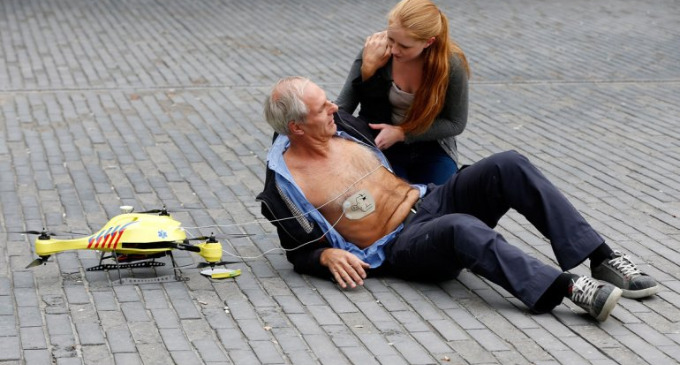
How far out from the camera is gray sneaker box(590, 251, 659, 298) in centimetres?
560

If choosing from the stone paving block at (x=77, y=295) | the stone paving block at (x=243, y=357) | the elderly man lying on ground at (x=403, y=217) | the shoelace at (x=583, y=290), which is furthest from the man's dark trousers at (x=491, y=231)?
the stone paving block at (x=77, y=295)

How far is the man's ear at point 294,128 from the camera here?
5.71 metres

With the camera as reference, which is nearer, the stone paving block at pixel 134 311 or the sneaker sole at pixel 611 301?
the sneaker sole at pixel 611 301

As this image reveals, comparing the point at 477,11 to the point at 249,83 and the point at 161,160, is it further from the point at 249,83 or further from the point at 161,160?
the point at 161,160

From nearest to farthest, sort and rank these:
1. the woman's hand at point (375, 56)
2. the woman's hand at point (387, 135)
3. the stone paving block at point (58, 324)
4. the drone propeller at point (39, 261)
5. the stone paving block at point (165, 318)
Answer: the stone paving block at point (58, 324) → the stone paving block at point (165, 318) → the drone propeller at point (39, 261) → the woman's hand at point (387, 135) → the woman's hand at point (375, 56)

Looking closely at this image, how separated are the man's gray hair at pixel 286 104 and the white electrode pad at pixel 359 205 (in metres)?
0.45

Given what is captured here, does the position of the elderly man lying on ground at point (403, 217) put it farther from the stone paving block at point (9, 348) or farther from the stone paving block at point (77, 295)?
the stone paving block at point (9, 348)

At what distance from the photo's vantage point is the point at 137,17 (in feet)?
47.8

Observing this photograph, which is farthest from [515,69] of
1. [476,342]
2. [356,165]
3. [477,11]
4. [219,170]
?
[476,342]

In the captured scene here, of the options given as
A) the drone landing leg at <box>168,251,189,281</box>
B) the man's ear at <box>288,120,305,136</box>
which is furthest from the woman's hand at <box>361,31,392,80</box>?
the drone landing leg at <box>168,251,189,281</box>

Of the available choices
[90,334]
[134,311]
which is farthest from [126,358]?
[134,311]

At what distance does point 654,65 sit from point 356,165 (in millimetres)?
7326

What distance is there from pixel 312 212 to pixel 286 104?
0.53m

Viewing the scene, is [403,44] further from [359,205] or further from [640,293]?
[640,293]
